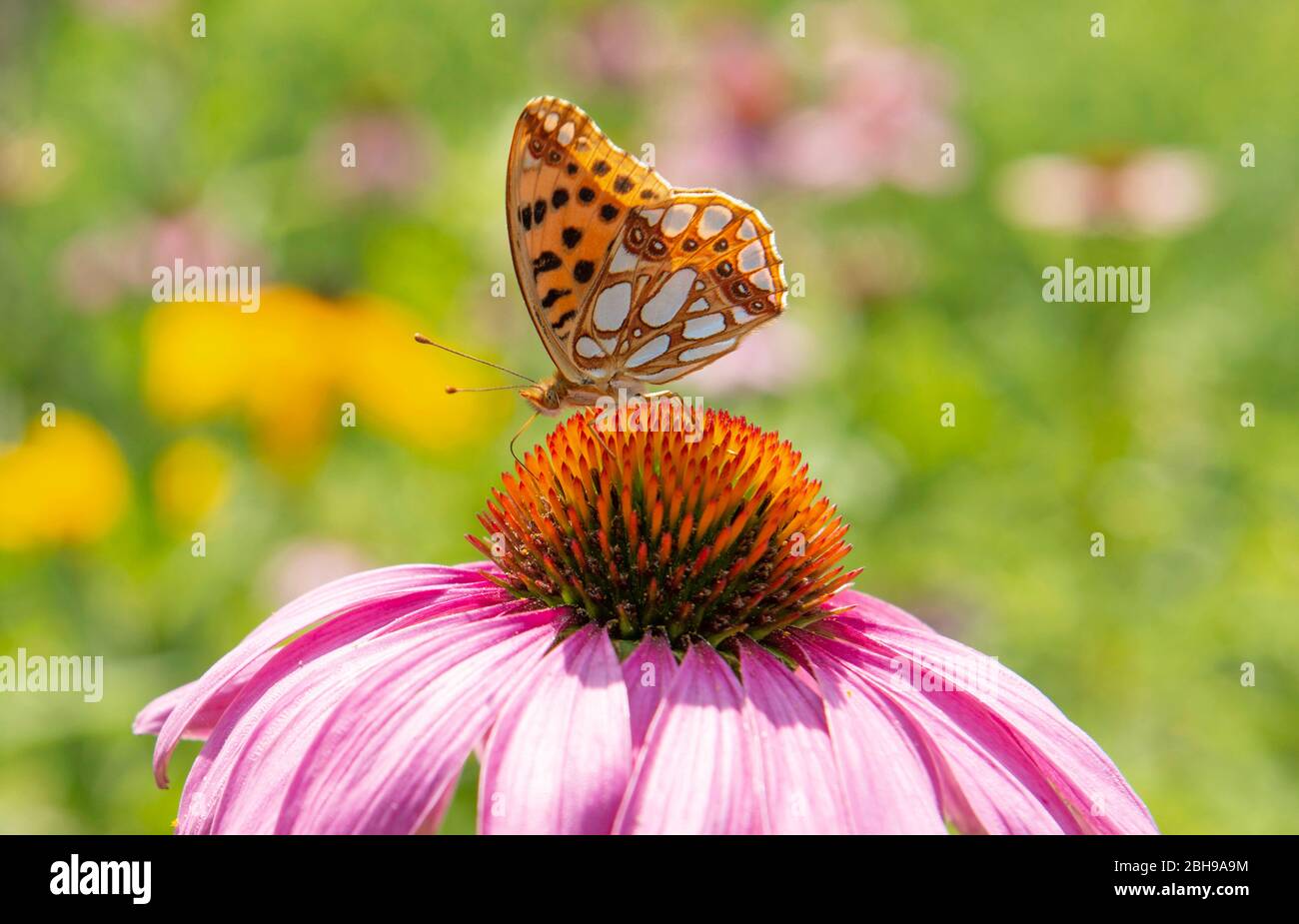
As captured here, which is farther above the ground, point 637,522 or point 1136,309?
point 1136,309

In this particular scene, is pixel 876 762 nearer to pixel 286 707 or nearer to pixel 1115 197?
pixel 286 707

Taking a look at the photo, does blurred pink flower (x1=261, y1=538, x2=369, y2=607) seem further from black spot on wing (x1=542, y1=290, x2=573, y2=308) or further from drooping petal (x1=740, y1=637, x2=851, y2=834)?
drooping petal (x1=740, y1=637, x2=851, y2=834)

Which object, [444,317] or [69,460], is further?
[444,317]

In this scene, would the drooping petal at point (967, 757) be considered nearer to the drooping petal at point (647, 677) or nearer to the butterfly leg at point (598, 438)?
the drooping petal at point (647, 677)

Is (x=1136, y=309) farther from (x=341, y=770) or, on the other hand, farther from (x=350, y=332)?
(x=341, y=770)

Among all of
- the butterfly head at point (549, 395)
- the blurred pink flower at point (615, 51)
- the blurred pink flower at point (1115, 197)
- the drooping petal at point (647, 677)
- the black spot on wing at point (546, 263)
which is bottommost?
the drooping petal at point (647, 677)

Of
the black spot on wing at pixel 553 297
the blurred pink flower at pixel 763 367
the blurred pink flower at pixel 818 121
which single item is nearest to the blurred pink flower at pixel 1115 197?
the blurred pink flower at pixel 818 121

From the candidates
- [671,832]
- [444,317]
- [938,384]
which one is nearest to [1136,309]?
[938,384]
